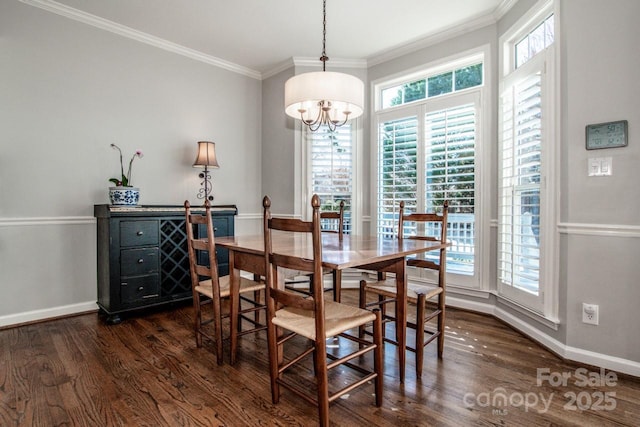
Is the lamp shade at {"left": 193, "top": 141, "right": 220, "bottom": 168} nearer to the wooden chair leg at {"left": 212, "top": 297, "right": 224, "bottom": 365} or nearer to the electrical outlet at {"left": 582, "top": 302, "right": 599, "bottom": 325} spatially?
the wooden chair leg at {"left": 212, "top": 297, "right": 224, "bottom": 365}

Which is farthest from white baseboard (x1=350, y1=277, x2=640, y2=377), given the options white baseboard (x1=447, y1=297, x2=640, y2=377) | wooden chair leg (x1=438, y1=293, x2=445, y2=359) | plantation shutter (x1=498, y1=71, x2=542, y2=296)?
wooden chair leg (x1=438, y1=293, x2=445, y2=359)

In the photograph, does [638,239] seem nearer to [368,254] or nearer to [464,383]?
[464,383]

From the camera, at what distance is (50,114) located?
300cm

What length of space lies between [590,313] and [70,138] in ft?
14.3

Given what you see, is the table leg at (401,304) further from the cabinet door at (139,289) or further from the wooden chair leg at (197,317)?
the cabinet door at (139,289)

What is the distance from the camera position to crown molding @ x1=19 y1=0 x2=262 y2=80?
2985 mm

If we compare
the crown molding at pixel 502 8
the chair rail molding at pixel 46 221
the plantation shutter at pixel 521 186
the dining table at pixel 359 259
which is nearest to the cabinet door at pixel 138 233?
the chair rail molding at pixel 46 221

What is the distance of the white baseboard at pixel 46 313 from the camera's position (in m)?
2.83

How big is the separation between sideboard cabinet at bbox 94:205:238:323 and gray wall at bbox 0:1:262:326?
0.29 meters

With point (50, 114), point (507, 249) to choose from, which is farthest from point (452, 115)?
point (50, 114)

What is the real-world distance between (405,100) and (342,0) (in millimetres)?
1326

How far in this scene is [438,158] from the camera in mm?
3482

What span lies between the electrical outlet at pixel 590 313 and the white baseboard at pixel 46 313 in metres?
4.04

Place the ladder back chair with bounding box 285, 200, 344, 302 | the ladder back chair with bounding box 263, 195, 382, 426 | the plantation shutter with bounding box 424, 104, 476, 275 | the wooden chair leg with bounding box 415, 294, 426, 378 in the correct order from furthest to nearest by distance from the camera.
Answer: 1. the plantation shutter with bounding box 424, 104, 476, 275
2. the ladder back chair with bounding box 285, 200, 344, 302
3. the wooden chair leg with bounding box 415, 294, 426, 378
4. the ladder back chair with bounding box 263, 195, 382, 426
